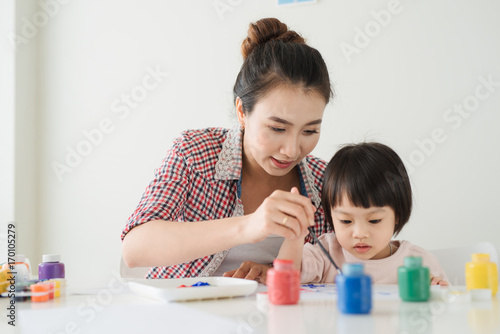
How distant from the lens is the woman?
131cm

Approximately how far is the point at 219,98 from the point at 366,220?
4.38ft

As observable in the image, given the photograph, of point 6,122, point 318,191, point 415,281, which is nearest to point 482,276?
point 415,281

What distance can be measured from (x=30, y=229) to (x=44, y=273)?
1.78 meters

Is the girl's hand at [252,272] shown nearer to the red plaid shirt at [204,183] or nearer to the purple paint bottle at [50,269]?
the red plaid shirt at [204,183]

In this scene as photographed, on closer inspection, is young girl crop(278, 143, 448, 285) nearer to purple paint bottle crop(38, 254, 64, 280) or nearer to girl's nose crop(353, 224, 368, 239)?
girl's nose crop(353, 224, 368, 239)

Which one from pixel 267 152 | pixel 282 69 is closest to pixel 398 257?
pixel 267 152

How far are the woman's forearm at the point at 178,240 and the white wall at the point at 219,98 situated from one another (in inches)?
15.5

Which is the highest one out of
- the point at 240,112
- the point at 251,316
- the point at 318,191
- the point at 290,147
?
the point at 240,112

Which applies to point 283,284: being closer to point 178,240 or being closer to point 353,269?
point 353,269

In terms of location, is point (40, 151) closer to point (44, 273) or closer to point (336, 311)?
point (44, 273)

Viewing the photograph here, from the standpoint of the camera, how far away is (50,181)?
9.82 feet

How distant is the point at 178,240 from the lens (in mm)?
1288

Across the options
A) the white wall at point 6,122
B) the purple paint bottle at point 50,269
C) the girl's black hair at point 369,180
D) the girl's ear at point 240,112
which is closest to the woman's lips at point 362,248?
the girl's black hair at point 369,180

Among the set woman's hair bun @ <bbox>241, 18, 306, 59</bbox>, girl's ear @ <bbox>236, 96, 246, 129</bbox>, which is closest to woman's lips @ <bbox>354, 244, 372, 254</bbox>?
girl's ear @ <bbox>236, 96, 246, 129</bbox>
